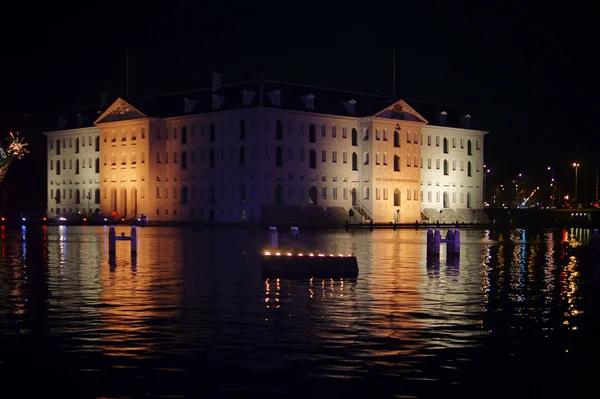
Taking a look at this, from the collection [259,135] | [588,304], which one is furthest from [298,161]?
[588,304]

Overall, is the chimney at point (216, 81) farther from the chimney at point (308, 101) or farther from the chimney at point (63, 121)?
the chimney at point (63, 121)

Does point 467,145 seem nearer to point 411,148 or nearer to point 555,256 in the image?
point 411,148

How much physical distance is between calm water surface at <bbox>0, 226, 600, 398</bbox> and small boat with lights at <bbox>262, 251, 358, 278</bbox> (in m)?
0.72

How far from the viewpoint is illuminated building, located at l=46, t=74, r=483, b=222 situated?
12275 centimetres

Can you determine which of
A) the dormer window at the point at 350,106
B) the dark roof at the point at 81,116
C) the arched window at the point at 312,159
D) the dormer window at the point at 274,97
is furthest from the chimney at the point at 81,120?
the dormer window at the point at 350,106

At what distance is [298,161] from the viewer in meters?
126

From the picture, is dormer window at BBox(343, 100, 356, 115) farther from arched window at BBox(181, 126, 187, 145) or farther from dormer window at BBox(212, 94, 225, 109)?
arched window at BBox(181, 126, 187, 145)

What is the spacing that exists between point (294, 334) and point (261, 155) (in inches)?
4012

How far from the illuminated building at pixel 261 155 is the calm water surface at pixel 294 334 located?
284 ft

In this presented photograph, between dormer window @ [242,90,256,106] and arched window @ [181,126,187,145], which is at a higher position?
dormer window @ [242,90,256,106]

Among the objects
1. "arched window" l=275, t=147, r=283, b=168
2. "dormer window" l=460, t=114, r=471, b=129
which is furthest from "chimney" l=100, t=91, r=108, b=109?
"dormer window" l=460, t=114, r=471, b=129

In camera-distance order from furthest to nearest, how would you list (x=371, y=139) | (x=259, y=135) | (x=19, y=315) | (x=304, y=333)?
(x=371, y=139) < (x=259, y=135) < (x=19, y=315) < (x=304, y=333)

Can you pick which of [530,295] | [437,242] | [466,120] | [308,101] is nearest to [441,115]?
[466,120]

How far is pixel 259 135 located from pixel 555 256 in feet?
242
